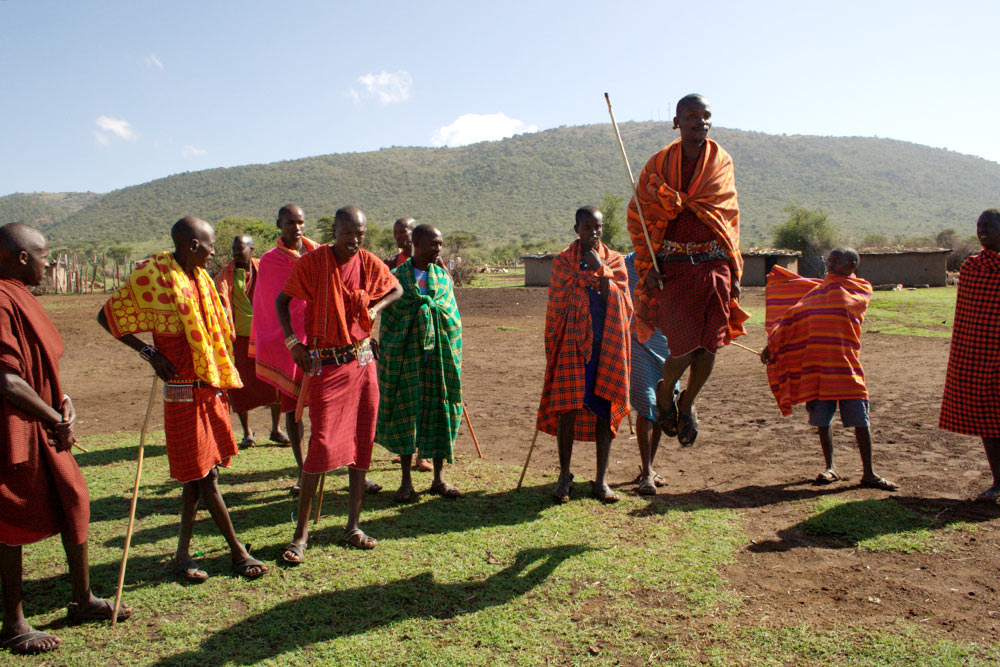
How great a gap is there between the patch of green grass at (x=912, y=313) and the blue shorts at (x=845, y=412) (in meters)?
11.4

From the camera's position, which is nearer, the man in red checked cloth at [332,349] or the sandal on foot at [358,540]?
the man in red checked cloth at [332,349]

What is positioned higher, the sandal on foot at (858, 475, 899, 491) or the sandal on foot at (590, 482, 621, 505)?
the sandal on foot at (858, 475, 899, 491)

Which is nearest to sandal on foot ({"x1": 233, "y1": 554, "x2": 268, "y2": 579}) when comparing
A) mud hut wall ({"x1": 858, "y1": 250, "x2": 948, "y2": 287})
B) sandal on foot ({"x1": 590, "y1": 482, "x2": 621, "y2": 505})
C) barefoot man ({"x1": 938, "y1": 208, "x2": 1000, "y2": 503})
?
sandal on foot ({"x1": 590, "y1": 482, "x2": 621, "y2": 505})

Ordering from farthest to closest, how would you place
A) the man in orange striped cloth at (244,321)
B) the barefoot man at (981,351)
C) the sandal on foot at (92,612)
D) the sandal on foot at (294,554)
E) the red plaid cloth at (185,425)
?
1. the man in orange striped cloth at (244,321)
2. the barefoot man at (981,351)
3. the sandal on foot at (294,554)
4. the red plaid cloth at (185,425)
5. the sandal on foot at (92,612)

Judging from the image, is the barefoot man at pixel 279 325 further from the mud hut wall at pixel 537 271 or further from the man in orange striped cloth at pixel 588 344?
the mud hut wall at pixel 537 271

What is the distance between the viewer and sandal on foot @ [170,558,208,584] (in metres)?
4.17

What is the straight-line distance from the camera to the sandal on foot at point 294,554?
14.4 ft

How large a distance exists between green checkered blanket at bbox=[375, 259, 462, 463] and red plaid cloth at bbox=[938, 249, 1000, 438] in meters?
4.19

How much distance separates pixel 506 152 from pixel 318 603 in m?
129

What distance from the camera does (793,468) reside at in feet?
21.4

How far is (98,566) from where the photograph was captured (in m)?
4.42

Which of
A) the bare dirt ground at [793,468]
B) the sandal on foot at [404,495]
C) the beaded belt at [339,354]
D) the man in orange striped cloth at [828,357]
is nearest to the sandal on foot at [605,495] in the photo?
the bare dirt ground at [793,468]

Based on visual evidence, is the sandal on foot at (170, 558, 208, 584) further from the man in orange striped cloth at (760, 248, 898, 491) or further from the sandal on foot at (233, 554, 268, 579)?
the man in orange striped cloth at (760, 248, 898, 491)

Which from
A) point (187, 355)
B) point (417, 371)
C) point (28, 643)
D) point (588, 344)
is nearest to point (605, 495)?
point (588, 344)
